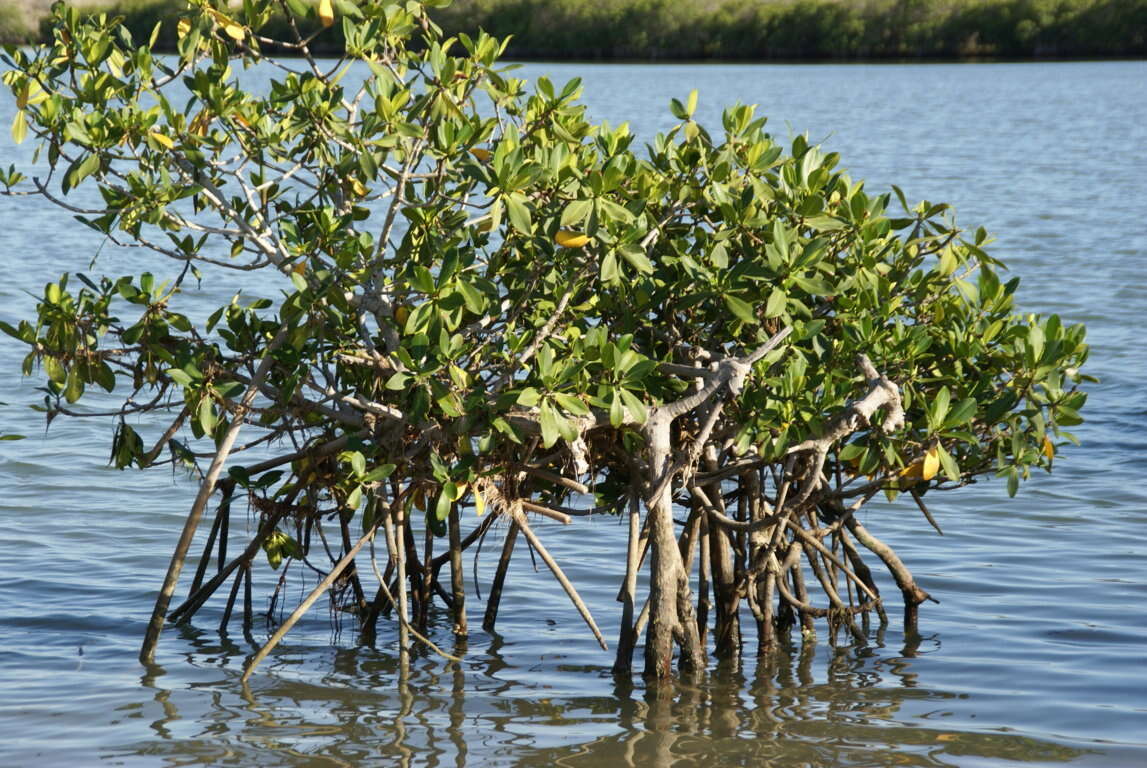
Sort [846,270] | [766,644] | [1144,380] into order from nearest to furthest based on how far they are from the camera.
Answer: [846,270] < [766,644] < [1144,380]

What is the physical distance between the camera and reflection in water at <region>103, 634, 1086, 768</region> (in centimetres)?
489

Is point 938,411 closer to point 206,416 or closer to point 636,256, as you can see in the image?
point 636,256

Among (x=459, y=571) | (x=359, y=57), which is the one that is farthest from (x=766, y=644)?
(x=359, y=57)

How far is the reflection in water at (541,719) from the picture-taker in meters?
4.89

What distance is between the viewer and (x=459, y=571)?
5.95m

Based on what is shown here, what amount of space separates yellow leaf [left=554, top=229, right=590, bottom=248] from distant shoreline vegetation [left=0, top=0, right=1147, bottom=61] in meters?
46.4

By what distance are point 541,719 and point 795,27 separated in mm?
52751

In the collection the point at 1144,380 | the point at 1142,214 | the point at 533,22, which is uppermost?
the point at 533,22

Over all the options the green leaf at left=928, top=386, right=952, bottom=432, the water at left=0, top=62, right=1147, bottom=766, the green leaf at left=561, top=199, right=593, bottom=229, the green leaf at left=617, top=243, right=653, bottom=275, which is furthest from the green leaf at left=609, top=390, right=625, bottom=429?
the water at left=0, top=62, right=1147, bottom=766

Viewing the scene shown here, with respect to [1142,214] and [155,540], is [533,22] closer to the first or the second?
[1142,214]

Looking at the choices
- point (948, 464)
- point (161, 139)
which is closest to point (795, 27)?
point (948, 464)

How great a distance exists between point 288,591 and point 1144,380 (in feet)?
24.9

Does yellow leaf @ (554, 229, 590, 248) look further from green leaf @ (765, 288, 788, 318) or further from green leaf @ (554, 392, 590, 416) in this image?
green leaf @ (765, 288, 788, 318)

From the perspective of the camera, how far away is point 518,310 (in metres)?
4.94
